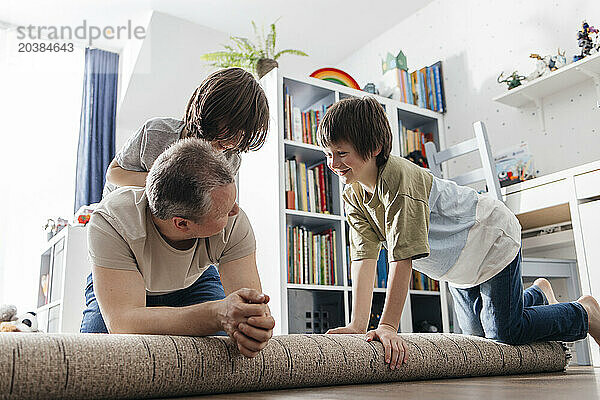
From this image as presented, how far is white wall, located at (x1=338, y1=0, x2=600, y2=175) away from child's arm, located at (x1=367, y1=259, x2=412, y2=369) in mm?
1738

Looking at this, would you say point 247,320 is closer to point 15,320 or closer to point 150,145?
point 150,145

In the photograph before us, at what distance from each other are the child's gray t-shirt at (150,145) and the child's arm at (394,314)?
46 cm

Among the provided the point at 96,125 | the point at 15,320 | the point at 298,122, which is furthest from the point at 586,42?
the point at 15,320

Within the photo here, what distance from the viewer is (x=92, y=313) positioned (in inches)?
49.8

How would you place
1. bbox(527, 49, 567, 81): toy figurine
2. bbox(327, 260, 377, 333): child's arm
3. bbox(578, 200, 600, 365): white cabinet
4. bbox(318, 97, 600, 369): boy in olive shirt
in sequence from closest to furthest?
1. bbox(318, 97, 600, 369): boy in olive shirt
2. bbox(327, 260, 377, 333): child's arm
3. bbox(578, 200, 600, 365): white cabinet
4. bbox(527, 49, 567, 81): toy figurine

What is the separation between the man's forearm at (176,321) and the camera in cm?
95

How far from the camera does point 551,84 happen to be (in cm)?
273

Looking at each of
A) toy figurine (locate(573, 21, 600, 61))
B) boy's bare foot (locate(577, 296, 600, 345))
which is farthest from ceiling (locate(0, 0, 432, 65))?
boy's bare foot (locate(577, 296, 600, 345))

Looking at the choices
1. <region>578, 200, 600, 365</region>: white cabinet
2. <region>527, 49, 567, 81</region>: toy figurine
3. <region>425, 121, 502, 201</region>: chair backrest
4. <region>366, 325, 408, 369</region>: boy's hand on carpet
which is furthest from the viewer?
<region>527, 49, 567, 81</region>: toy figurine

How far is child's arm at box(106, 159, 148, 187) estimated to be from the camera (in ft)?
4.64

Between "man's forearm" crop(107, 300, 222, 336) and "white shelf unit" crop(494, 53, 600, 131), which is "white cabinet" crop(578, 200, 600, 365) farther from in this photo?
"man's forearm" crop(107, 300, 222, 336)

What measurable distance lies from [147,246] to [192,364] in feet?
0.89

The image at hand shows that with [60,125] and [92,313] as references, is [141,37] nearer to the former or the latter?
[60,125]

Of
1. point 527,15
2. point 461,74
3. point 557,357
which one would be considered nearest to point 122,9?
point 461,74
